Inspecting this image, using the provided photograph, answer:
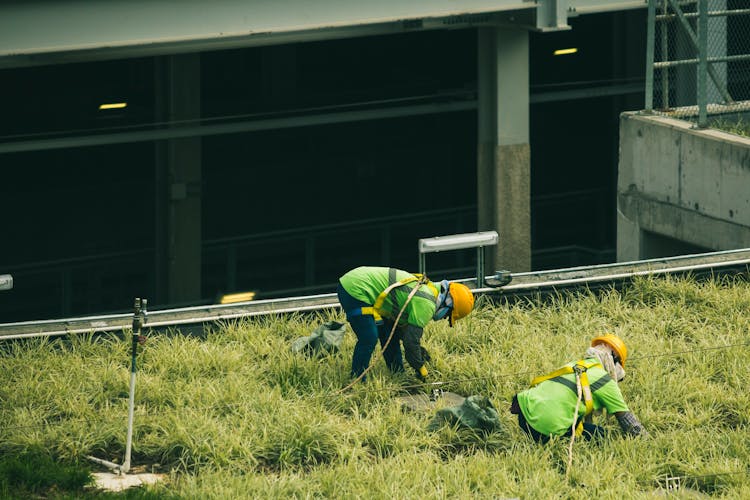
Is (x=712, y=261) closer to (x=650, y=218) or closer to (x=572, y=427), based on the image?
(x=650, y=218)

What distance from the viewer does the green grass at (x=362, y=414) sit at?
369 inches

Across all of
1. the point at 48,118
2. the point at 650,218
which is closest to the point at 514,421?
the point at 650,218

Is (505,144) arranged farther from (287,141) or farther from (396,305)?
(396,305)

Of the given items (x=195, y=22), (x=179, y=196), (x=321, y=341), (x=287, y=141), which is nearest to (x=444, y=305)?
(x=321, y=341)

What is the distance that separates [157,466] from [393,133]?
21.3m

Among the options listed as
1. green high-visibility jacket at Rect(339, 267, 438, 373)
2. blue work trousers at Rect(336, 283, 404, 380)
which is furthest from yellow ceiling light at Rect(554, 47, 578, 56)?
green high-visibility jacket at Rect(339, 267, 438, 373)

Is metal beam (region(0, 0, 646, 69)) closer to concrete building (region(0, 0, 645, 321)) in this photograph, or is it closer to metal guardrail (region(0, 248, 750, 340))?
concrete building (region(0, 0, 645, 321))

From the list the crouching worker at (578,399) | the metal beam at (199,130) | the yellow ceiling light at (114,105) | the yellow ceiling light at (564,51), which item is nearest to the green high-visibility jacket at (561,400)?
the crouching worker at (578,399)

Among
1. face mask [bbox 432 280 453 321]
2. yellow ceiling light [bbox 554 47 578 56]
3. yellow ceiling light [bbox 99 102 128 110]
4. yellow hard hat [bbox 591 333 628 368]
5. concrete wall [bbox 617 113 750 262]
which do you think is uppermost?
yellow ceiling light [bbox 554 47 578 56]

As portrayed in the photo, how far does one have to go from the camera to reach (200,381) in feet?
36.1

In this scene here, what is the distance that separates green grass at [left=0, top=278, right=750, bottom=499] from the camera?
937 centimetres

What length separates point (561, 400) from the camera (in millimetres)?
9648

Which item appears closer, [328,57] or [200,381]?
[200,381]

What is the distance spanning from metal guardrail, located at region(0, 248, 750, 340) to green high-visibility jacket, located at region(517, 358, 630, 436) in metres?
3.16
